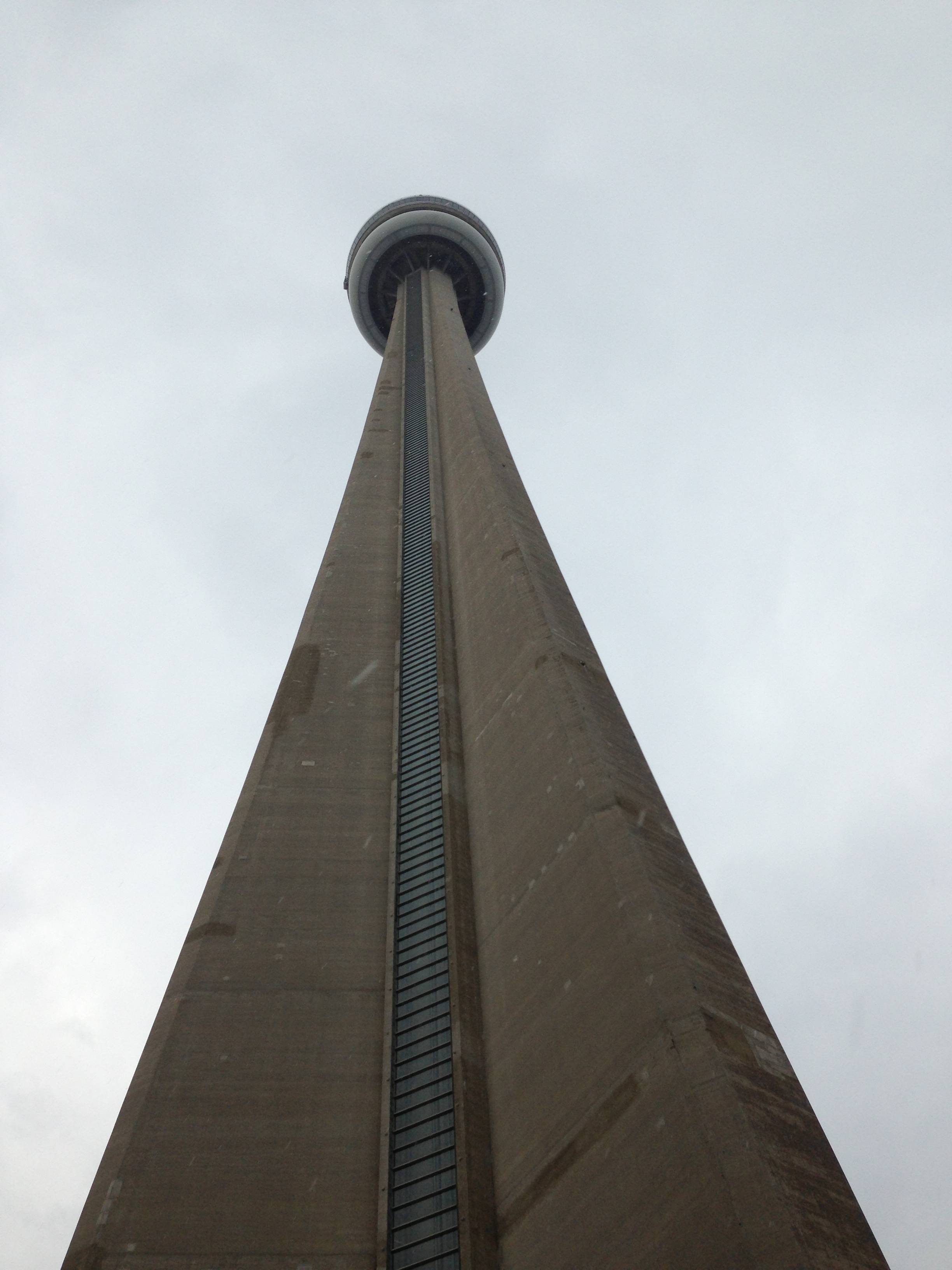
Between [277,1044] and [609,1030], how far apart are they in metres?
3.60

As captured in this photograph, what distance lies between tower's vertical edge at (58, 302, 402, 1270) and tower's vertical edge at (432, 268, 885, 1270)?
1.26 meters

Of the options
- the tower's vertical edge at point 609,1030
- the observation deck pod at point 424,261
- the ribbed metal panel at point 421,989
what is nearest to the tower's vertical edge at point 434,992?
the ribbed metal panel at point 421,989

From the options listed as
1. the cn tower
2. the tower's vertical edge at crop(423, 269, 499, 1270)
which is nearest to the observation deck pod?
the tower's vertical edge at crop(423, 269, 499, 1270)

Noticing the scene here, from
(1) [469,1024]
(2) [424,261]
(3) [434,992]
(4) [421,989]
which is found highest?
(2) [424,261]

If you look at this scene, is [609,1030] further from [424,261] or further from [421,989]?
[424,261]

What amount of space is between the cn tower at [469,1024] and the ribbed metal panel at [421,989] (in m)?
0.03

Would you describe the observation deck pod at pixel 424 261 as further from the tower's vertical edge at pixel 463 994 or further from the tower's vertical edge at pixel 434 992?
the tower's vertical edge at pixel 463 994

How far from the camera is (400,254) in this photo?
1614 inches

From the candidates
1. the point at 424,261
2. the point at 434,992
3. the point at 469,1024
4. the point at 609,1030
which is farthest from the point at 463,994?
the point at 424,261

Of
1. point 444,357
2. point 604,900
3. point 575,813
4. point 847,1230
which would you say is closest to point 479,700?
point 575,813

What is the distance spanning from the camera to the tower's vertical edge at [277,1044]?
8039 mm

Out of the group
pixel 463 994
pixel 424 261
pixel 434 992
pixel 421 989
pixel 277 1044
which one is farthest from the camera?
pixel 424 261

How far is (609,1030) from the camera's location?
7.56 meters

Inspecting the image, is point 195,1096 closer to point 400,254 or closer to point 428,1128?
point 428,1128
